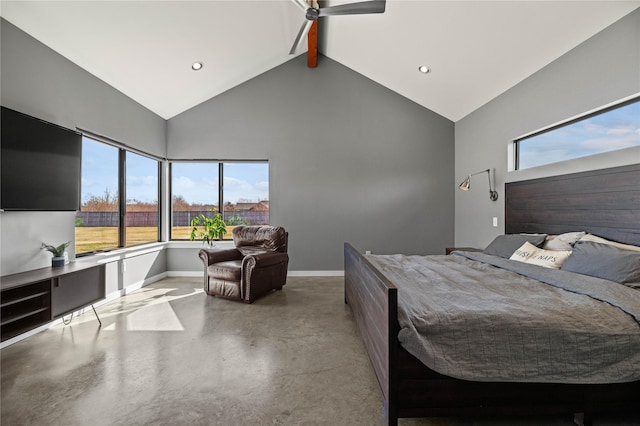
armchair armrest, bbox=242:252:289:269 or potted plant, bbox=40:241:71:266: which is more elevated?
potted plant, bbox=40:241:71:266

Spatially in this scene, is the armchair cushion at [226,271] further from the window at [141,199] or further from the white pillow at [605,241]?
the white pillow at [605,241]

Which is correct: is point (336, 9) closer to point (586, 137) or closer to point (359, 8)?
point (359, 8)

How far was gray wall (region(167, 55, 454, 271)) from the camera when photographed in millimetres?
5422

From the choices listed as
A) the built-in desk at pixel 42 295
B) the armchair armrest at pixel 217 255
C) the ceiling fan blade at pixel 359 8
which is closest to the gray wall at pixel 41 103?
the built-in desk at pixel 42 295

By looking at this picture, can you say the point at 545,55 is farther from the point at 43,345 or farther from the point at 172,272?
the point at 172,272

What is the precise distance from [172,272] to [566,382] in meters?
5.44

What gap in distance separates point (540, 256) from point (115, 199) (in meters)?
5.16

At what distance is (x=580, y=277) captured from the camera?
212cm

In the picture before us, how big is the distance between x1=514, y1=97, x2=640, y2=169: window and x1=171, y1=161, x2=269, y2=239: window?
3995 mm

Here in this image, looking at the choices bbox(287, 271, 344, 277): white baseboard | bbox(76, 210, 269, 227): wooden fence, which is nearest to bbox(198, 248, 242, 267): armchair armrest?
bbox(76, 210, 269, 227): wooden fence

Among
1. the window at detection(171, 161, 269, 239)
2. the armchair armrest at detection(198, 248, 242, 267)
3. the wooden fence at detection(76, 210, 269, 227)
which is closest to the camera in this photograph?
the wooden fence at detection(76, 210, 269, 227)

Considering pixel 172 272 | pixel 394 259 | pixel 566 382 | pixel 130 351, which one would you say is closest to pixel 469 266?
pixel 394 259

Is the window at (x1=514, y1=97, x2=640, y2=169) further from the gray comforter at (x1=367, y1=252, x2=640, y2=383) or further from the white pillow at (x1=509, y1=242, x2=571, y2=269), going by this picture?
the gray comforter at (x1=367, y1=252, x2=640, y2=383)

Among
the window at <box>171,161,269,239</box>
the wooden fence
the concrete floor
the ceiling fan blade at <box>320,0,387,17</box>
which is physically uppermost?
the ceiling fan blade at <box>320,0,387,17</box>
